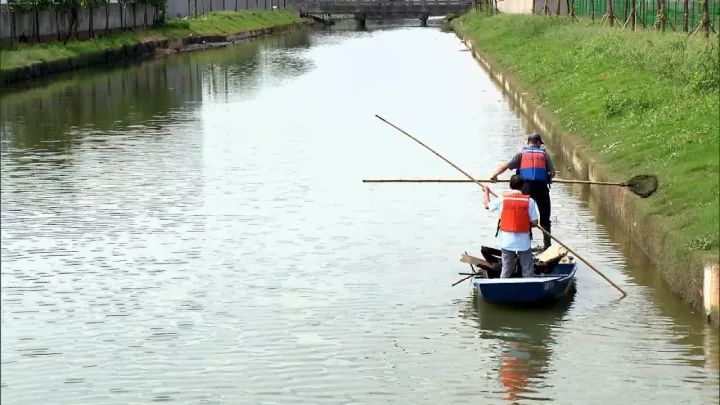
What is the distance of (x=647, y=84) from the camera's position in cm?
2628

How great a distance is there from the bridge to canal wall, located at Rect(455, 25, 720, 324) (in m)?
74.1

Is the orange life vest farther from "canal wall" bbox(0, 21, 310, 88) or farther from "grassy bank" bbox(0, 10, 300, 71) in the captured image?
"grassy bank" bbox(0, 10, 300, 71)

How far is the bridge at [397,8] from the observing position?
10850 centimetres

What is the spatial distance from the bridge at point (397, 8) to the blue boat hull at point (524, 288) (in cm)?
9473

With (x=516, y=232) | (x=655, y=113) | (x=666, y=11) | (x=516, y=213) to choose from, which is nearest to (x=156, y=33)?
(x=666, y=11)

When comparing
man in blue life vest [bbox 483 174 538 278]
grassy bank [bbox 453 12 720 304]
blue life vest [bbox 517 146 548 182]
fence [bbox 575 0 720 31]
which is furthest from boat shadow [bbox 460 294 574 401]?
fence [bbox 575 0 720 31]

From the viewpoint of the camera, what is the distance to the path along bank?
151 feet

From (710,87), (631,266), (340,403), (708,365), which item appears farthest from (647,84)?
(340,403)

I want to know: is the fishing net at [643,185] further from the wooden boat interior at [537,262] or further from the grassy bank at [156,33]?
the grassy bank at [156,33]

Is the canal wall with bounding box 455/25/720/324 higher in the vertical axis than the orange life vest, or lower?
lower

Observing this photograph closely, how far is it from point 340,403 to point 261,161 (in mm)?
14970

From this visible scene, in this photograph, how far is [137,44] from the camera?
61750 mm

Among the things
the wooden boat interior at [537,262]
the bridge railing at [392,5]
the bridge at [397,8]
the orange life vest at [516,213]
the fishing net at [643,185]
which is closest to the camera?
the orange life vest at [516,213]

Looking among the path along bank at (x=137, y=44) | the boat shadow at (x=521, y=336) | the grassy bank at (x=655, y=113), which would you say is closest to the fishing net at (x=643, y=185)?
the grassy bank at (x=655, y=113)
